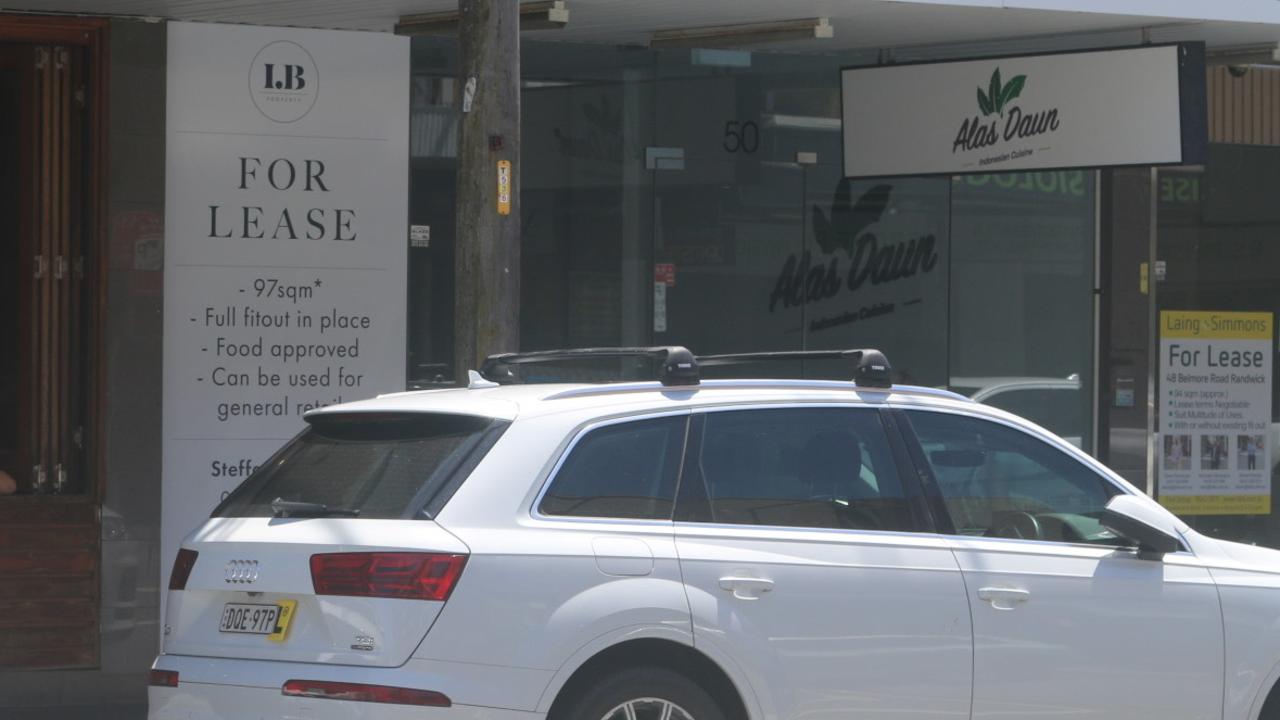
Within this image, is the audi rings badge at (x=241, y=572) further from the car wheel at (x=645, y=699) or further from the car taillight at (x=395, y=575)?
the car wheel at (x=645, y=699)

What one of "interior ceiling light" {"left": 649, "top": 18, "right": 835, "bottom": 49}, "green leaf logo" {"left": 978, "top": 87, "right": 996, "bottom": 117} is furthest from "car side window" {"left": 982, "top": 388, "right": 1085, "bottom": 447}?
"interior ceiling light" {"left": 649, "top": 18, "right": 835, "bottom": 49}

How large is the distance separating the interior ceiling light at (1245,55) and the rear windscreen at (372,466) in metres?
6.89

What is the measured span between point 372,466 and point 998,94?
5957 millimetres

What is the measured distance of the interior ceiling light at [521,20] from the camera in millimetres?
8680

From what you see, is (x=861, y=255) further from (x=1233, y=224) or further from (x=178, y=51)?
(x=178, y=51)

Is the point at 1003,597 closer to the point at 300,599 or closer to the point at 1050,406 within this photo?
the point at 300,599

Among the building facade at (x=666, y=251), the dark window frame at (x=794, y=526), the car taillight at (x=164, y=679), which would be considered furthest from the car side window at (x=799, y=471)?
the building facade at (x=666, y=251)

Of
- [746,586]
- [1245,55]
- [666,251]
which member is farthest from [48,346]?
[1245,55]

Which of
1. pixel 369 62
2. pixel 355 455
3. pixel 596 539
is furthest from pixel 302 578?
pixel 369 62

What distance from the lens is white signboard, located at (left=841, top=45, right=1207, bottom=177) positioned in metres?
9.45

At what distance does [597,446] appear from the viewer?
5.23 meters

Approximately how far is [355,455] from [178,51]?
4551mm

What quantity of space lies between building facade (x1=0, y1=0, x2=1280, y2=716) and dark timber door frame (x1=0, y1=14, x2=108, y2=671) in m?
0.02

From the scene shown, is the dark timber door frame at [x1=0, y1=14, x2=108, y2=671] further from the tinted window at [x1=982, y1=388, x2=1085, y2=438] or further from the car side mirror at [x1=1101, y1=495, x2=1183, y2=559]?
the tinted window at [x1=982, y1=388, x2=1085, y2=438]
